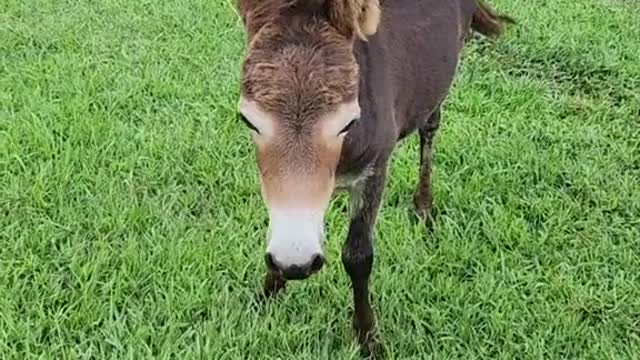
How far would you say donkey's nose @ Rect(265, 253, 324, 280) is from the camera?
2.10 m

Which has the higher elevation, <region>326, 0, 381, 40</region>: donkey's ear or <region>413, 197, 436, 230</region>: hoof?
<region>326, 0, 381, 40</region>: donkey's ear

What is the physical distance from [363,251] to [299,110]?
79cm

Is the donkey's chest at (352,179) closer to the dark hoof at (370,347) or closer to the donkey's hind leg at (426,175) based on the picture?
the dark hoof at (370,347)

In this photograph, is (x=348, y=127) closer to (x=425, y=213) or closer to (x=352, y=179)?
(x=352, y=179)

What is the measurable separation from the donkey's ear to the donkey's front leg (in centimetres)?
54

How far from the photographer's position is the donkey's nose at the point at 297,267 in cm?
210

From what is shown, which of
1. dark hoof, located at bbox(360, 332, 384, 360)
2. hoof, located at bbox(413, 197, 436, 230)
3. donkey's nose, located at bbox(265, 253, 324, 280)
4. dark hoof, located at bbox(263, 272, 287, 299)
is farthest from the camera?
hoof, located at bbox(413, 197, 436, 230)

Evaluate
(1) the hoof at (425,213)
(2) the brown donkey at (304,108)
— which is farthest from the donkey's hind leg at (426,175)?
(2) the brown donkey at (304,108)

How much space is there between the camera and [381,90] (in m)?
2.58

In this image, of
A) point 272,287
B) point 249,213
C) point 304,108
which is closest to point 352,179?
point 304,108

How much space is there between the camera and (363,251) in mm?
2803

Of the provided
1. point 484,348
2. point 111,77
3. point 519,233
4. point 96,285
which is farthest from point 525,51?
point 96,285

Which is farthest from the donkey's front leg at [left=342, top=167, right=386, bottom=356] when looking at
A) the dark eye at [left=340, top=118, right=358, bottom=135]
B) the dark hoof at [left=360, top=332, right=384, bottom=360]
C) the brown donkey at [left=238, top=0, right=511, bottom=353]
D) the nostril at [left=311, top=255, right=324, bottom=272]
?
the nostril at [left=311, top=255, right=324, bottom=272]

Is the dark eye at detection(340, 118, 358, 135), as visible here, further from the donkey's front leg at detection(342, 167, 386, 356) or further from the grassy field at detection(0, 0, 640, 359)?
the grassy field at detection(0, 0, 640, 359)
